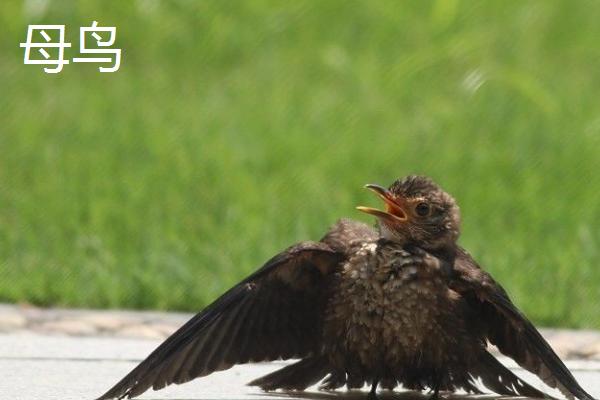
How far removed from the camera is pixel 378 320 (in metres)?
4.71

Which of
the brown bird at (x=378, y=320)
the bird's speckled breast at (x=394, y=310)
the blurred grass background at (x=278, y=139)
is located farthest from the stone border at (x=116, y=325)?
the bird's speckled breast at (x=394, y=310)

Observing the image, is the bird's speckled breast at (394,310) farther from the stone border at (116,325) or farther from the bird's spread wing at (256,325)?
the stone border at (116,325)

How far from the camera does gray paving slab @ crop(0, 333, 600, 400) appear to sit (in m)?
5.14

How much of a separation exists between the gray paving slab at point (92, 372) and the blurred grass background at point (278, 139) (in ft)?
2.43

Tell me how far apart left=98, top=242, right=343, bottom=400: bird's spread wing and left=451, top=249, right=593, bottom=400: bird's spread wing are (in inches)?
16.5

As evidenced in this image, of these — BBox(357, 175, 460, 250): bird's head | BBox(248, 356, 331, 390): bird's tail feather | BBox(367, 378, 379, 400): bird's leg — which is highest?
BBox(357, 175, 460, 250): bird's head

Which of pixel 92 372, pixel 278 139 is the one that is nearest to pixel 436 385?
pixel 92 372

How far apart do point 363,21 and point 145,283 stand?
172 inches

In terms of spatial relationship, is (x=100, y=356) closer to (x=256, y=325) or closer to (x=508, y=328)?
(x=256, y=325)

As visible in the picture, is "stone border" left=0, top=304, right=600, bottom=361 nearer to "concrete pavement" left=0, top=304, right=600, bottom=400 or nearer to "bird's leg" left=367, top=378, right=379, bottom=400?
"concrete pavement" left=0, top=304, right=600, bottom=400

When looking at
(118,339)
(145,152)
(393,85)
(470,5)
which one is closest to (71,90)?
(145,152)

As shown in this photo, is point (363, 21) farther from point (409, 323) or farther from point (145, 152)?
point (409, 323)

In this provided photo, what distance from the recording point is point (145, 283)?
22.7 ft

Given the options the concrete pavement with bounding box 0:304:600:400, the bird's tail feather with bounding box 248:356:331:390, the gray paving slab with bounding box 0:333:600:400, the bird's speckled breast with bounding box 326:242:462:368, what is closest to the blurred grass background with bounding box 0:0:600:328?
the concrete pavement with bounding box 0:304:600:400
